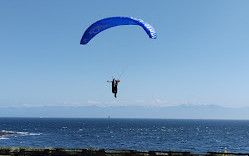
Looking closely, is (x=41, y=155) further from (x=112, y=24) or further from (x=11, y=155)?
(x=112, y=24)

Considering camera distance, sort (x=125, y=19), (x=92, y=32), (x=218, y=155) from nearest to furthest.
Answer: (x=218, y=155) → (x=125, y=19) → (x=92, y=32)

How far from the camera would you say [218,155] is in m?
19.4

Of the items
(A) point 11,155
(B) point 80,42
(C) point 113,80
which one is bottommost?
(A) point 11,155

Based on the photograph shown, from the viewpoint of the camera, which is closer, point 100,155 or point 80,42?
point 100,155

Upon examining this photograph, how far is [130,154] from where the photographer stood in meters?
19.6

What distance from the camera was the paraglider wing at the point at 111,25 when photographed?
71.1ft

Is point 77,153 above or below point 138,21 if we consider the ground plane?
below

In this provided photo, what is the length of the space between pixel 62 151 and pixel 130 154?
4768mm

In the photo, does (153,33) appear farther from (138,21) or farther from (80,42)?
(80,42)

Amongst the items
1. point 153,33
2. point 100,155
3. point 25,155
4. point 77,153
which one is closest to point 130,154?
point 100,155

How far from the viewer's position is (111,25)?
22719 millimetres

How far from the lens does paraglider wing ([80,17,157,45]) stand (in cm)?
2166

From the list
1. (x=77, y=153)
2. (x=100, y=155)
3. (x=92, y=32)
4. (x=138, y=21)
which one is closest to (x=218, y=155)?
(x=100, y=155)

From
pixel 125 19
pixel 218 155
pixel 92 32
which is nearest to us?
pixel 218 155
